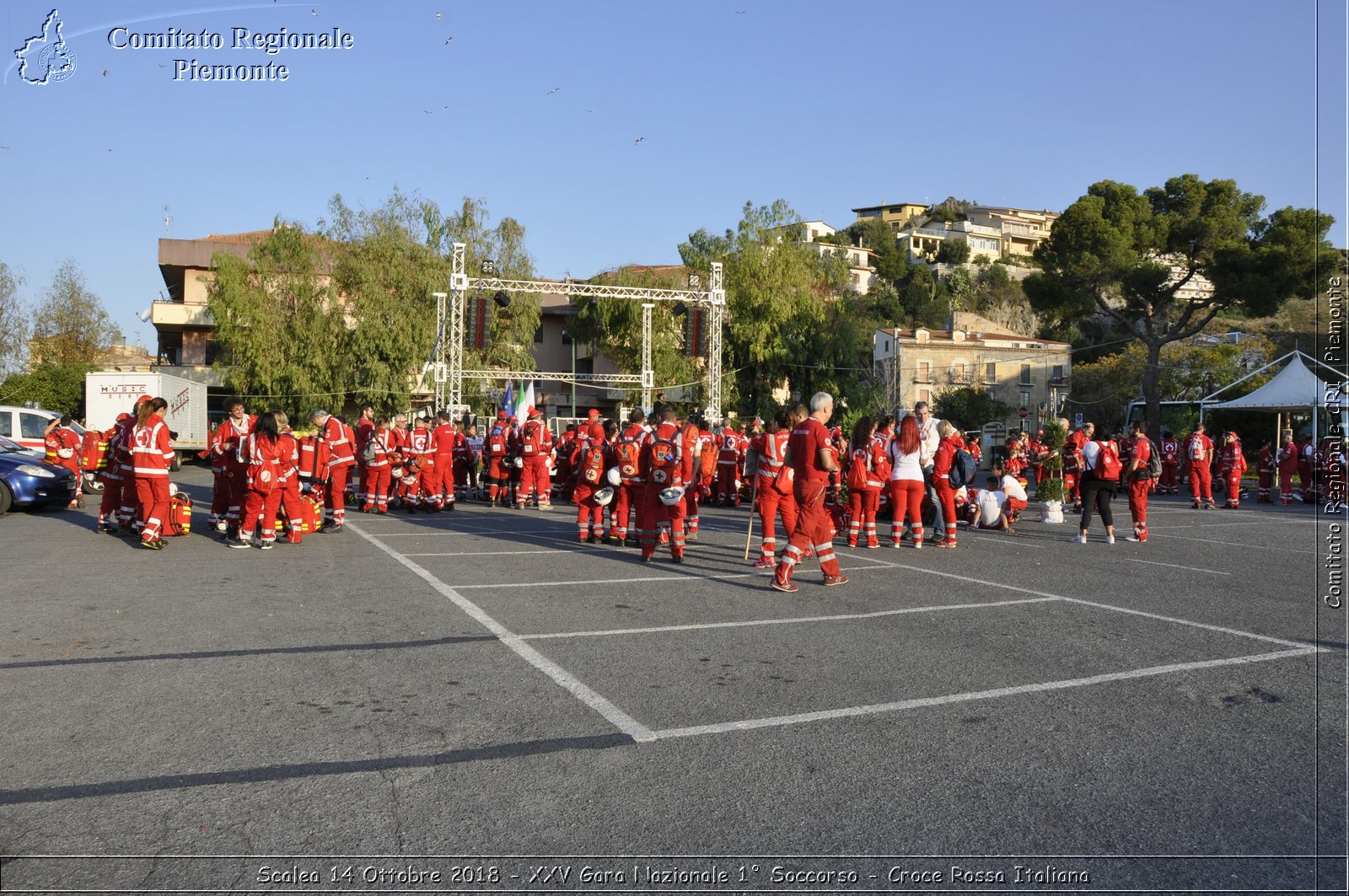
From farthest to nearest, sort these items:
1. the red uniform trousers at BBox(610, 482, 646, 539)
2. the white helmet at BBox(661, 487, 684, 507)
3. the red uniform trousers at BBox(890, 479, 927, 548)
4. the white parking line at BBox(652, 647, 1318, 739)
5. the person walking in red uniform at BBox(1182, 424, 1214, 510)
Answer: the person walking in red uniform at BBox(1182, 424, 1214, 510), the red uniform trousers at BBox(890, 479, 927, 548), the red uniform trousers at BBox(610, 482, 646, 539), the white helmet at BBox(661, 487, 684, 507), the white parking line at BBox(652, 647, 1318, 739)

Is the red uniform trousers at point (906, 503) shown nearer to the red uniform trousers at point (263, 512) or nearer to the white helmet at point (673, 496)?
the white helmet at point (673, 496)

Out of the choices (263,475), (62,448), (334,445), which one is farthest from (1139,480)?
(62,448)

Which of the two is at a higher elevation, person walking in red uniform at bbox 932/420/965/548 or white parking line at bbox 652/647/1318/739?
person walking in red uniform at bbox 932/420/965/548

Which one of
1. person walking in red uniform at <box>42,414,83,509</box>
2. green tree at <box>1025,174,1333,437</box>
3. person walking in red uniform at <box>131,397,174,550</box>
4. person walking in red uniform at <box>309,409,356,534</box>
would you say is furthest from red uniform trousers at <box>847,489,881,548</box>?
green tree at <box>1025,174,1333,437</box>

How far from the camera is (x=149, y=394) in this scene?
109ft

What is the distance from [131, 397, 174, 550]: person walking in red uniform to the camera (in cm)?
1207

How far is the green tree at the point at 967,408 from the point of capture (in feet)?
201

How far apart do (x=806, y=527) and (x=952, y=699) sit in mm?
3822

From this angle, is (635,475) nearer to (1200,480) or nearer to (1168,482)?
(1200,480)

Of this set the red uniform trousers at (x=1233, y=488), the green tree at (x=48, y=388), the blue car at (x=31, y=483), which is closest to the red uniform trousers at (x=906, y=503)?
the red uniform trousers at (x=1233, y=488)

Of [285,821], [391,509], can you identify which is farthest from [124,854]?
[391,509]

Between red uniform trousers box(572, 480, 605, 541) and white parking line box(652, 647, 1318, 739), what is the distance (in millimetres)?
8018

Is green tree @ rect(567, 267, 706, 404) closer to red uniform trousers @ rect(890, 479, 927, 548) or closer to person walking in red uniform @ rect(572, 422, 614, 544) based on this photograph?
person walking in red uniform @ rect(572, 422, 614, 544)

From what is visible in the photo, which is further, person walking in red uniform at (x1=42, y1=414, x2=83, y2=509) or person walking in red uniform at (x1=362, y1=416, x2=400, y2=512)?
person walking in red uniform at (x1=42, y1=414, x2=83, y2=509)
